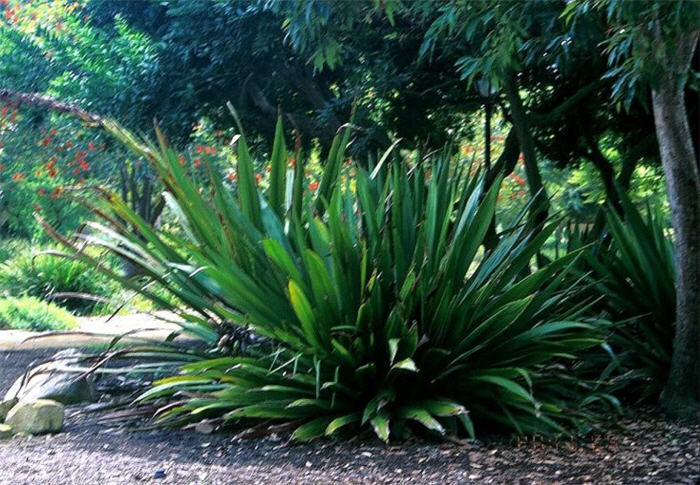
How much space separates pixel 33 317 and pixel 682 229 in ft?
27.4

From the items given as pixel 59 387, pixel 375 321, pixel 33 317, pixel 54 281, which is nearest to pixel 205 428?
pixel 375 321

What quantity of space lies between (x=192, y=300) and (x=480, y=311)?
5.96ft

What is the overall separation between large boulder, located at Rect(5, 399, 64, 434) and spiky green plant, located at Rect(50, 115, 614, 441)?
52cm

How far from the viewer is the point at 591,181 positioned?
14.9m

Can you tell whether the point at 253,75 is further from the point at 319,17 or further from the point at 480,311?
the point at 480,311

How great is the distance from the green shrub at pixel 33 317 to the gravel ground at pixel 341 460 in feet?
20.7

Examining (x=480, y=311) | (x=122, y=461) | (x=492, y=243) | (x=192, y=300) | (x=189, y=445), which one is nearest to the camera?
(x=122, y=461)

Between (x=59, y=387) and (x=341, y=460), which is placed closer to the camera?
(x=341, y=460)

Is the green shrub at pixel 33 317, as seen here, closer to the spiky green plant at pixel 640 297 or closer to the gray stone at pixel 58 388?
the gray stone at pixel 58 388

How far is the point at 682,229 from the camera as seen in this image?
553cm

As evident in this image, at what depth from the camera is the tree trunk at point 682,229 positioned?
5.38 meters

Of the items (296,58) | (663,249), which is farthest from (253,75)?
(663,249)

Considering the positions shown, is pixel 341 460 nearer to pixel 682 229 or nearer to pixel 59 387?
pixel 682 229

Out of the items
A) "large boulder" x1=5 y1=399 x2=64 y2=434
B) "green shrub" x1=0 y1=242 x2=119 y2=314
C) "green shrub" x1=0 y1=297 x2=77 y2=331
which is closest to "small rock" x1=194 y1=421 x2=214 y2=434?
"large boulder" x1=5 y1=399 x2=64 y2=434
